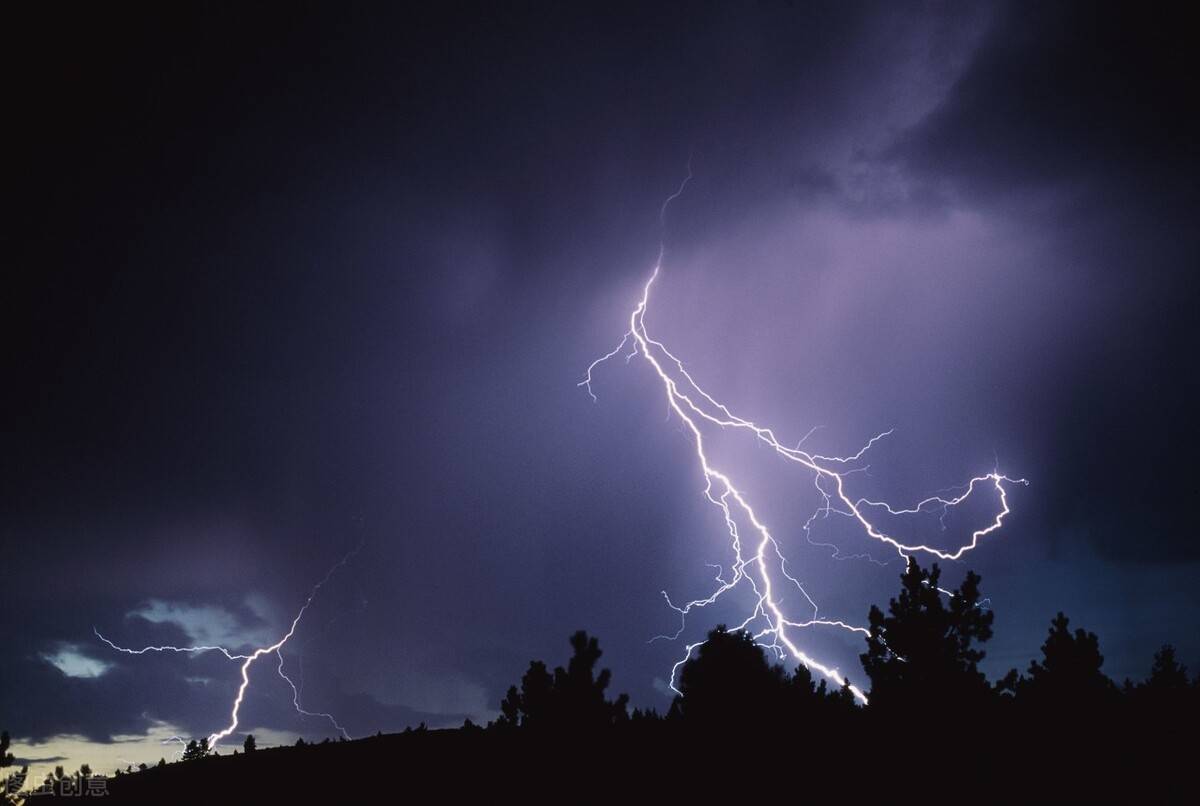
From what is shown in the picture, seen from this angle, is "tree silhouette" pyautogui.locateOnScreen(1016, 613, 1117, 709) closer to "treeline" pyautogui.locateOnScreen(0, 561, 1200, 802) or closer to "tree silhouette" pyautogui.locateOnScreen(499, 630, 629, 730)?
"treeline" pyautogui.locateOnScreen(0, 561, 1200, 802)

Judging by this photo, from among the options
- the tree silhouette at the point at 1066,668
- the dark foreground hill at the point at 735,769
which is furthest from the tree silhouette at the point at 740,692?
the tree silhouette at the point at 1066,668

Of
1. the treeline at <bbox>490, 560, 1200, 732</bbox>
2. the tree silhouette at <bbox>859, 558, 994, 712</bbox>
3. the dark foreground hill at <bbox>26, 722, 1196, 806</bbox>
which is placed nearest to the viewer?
the dark foreground hill at <bbox>26, 722, 1196, 806</bbox>

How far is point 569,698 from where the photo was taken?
399 inches

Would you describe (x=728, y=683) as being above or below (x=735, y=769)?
above

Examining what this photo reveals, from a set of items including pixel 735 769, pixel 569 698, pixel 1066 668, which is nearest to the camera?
pixel 735 769

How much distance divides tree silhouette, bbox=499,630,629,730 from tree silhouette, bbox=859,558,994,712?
5723 millimetres

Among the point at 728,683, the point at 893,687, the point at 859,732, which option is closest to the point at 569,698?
the point at 728,683

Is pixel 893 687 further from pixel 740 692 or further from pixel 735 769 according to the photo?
pixel 735 769

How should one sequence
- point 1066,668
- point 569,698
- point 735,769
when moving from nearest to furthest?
1. point 735,769
2. point 569,698
3. point 1066,668

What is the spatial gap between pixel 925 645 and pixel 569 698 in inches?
308

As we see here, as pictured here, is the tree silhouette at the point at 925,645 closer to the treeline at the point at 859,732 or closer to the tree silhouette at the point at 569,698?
the treeline at the point at 859,732

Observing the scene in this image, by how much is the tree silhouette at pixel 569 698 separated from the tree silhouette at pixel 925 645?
5.72 m

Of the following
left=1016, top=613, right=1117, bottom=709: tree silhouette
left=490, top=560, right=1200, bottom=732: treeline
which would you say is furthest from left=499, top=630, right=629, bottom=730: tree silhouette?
left=1016, top=613, right=1117, bottom=709: tree silhouette

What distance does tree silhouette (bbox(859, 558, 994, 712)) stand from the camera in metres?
11.7
